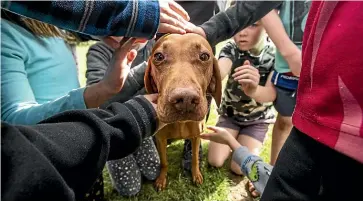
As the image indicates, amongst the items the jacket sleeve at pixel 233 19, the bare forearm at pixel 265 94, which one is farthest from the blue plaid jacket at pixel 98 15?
the bare forearm at pixel 265 94

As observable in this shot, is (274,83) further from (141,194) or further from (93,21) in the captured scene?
(93,21)

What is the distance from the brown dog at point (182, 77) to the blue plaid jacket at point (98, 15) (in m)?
0.26

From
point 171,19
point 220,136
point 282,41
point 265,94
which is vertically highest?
point 171,19

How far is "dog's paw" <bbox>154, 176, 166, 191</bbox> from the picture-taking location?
217 centimetres

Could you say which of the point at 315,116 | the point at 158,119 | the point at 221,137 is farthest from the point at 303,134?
the point at 221,137

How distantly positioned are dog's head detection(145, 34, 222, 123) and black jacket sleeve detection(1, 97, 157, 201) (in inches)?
6.5

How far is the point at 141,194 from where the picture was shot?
217cm

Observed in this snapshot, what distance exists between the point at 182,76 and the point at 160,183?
1.09 m

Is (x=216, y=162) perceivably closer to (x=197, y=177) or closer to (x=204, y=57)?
(x=197, y=177)

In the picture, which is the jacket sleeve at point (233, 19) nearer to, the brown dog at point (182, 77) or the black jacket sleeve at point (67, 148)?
the brown dog at point (182, 77)

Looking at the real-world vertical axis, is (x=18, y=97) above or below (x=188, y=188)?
above

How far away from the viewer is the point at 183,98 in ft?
4.01

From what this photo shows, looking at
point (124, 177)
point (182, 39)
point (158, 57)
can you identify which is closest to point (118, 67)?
point (158, 57)

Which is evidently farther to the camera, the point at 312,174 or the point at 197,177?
the point at 197,177
